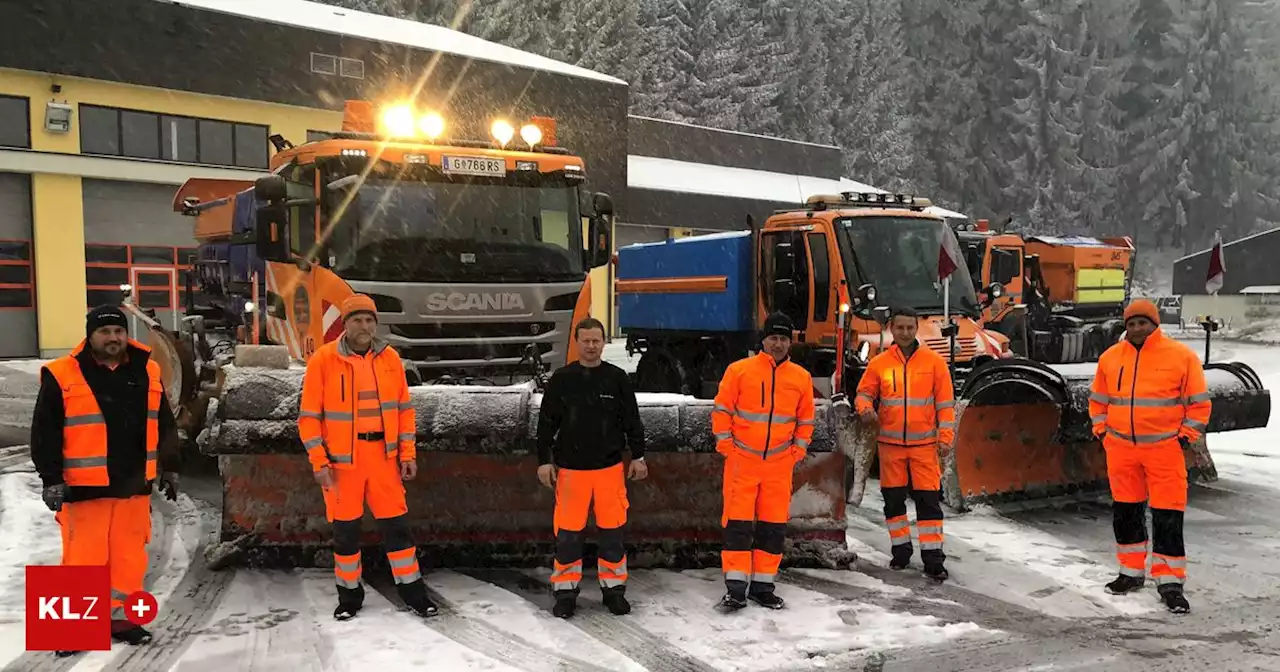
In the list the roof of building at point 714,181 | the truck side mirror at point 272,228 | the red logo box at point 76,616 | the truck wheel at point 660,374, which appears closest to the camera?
the red logo box at point 76,616

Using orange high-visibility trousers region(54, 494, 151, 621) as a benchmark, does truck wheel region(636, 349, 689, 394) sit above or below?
above

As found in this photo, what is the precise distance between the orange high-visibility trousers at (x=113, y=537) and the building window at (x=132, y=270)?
15410mm

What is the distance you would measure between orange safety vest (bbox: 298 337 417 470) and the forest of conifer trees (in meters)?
43.7

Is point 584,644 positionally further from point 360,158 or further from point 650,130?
point 650,130

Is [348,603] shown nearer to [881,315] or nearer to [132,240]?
[881,315]

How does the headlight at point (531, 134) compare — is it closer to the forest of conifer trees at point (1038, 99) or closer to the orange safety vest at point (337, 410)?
→ the orange safety vest at point (337, 410)

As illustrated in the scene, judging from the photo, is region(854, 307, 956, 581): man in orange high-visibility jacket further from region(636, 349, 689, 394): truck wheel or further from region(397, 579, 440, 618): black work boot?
region(636, 349, 689, 394): truck wheel

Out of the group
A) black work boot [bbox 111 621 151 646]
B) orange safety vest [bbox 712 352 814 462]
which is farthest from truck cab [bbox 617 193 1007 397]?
black work boot [bbox 111 621 151 646]

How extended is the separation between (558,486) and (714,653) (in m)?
1.20

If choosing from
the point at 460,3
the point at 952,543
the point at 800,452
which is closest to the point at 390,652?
the point at 800,452

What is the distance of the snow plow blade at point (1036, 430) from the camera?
6.89m

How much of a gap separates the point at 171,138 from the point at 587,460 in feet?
57.5

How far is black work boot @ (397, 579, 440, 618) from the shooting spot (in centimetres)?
484

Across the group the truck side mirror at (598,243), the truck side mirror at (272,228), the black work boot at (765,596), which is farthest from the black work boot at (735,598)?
the truck side mirror at (272,228)
